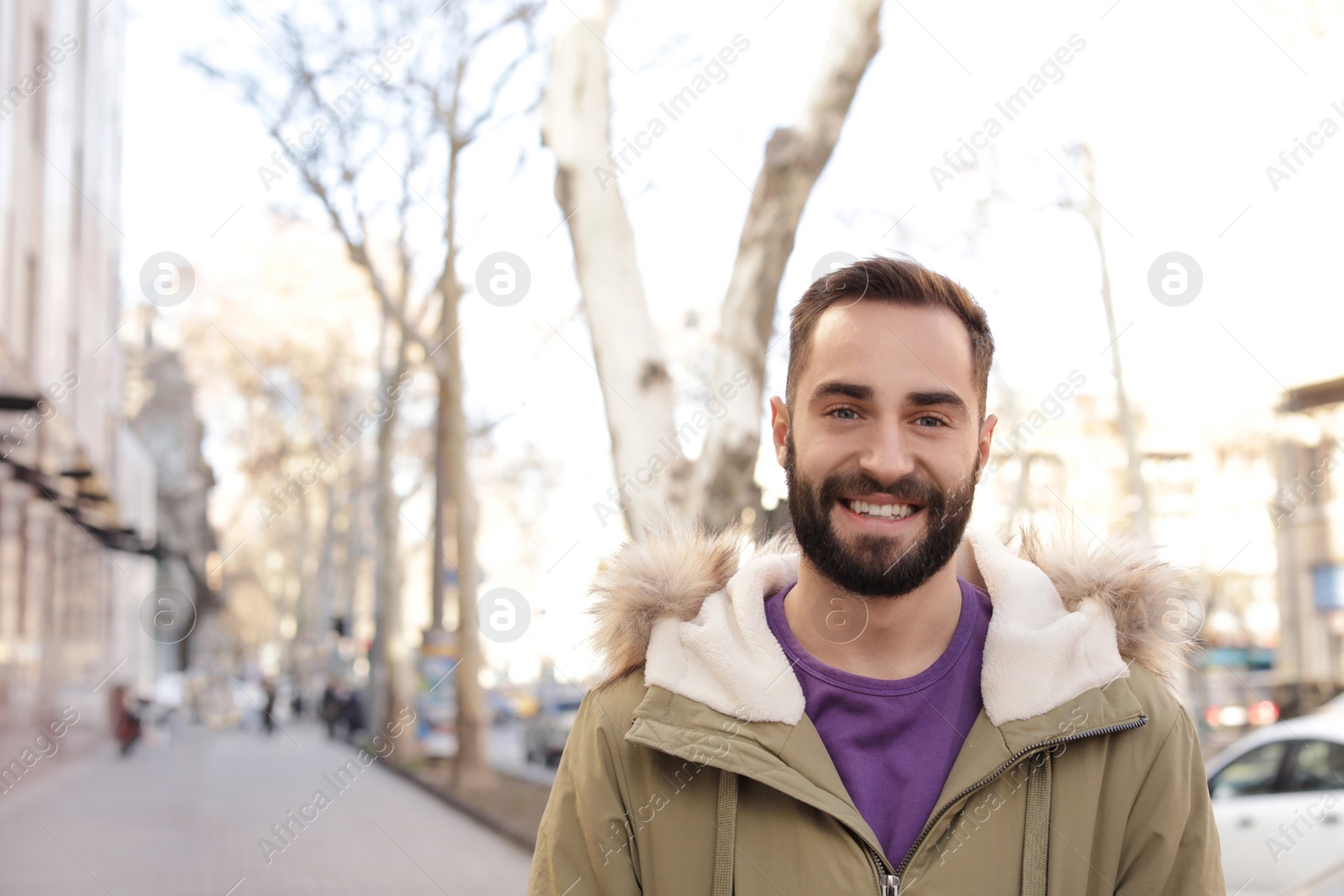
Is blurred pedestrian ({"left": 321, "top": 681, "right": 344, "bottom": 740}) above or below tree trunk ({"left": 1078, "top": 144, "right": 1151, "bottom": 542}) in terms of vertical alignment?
below

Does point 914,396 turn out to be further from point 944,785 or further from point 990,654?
point 944,785

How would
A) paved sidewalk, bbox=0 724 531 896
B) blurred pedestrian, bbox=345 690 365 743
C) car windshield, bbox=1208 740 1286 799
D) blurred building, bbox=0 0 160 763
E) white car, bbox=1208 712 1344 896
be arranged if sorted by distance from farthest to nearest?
blurred pedestrian, bbox=345 690 365 743, blurred building, bbox=0 0 160 763, paved sidewalk, bbox=0 724 531 896, car windshield, bbox=1208 740 1286 799, white car, bbox=1208 712 1344 896

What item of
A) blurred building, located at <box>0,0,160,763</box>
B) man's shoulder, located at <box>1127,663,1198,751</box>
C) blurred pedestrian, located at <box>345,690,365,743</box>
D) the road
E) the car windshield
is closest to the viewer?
man's shoulder, located at <box>1127,663,1198,751</box>

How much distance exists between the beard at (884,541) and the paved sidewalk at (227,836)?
9.00 m

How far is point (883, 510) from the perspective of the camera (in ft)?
7.20

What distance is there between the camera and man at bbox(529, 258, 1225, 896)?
208 cm

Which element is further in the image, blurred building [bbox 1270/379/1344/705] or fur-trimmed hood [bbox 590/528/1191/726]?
blurred building [bbox 1270/379/1344/705]

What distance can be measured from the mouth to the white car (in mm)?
5551

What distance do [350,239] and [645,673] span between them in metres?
15.1

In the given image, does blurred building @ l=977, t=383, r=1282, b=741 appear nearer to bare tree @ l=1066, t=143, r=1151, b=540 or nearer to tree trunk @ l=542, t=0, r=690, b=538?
bare tree @ l=1066, t=143, r=1151, b=540

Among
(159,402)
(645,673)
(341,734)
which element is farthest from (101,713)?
(645,673)

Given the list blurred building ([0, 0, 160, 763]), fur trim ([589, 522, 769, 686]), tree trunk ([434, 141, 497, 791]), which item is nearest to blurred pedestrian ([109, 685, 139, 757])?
blurred building ([0, 0, 160, 763])

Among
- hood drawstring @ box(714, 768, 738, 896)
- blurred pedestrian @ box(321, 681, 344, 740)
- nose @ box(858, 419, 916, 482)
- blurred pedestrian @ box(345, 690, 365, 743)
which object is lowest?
blurred pedestrian @ box(321, 681, 344, 740)

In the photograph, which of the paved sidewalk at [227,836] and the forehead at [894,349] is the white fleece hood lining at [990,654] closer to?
the forehead at [894,349]
